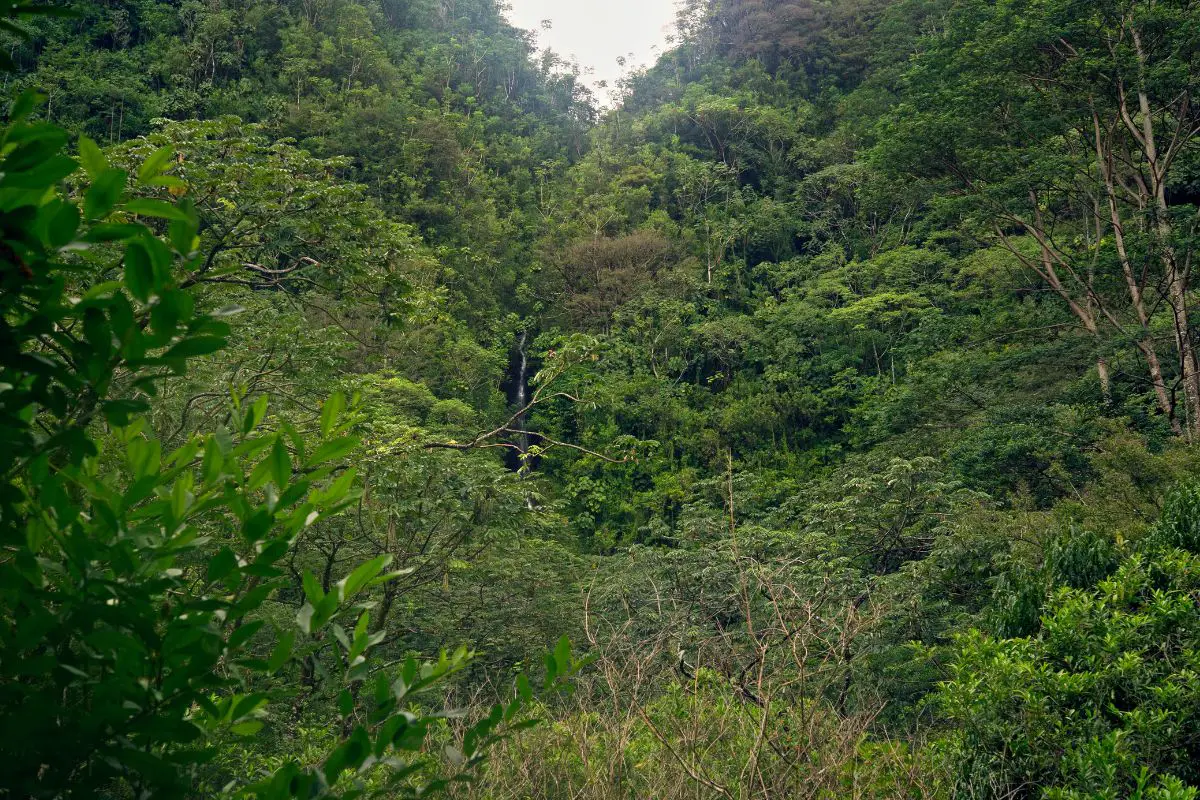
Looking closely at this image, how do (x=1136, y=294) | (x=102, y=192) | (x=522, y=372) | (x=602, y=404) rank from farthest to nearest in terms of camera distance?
(x=522, y=372) < (x=602, y=404) < (x=1136, y=294) < (x=102, y=192)

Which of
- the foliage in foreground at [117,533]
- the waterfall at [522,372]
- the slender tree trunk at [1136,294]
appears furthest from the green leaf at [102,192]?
the waterfall at [522,372]

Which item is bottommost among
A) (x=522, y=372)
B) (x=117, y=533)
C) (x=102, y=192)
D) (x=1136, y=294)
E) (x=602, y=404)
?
(x=602, y=404)

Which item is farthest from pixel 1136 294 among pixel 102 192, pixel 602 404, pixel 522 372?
pixel 522 372

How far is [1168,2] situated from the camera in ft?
27.1

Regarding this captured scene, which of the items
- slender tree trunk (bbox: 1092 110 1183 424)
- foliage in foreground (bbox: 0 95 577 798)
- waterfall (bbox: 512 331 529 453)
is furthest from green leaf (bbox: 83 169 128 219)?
waterfall (bbox: 512 331 529 453)

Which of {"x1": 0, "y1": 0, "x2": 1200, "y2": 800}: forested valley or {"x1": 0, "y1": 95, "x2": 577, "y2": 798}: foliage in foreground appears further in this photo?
{"x1": 0, "y1": 0, "x2": 1200, "y2": 800}: forested valley

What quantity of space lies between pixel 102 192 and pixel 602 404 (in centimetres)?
1756

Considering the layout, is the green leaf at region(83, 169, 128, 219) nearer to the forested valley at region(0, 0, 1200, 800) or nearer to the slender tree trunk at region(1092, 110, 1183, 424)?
the forested valley at region(0, 0, 1200, 800)

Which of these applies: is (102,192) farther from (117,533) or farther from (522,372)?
(522,372)

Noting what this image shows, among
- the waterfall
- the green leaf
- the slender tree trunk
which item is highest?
the slender tree trunk

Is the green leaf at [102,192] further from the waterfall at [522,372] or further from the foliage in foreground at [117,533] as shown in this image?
the waterfall at [522,372]

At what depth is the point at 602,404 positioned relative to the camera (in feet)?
59.8

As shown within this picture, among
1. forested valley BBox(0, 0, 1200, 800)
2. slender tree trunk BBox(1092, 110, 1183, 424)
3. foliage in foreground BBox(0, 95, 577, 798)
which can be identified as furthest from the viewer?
slender tree trunk BBox(1092, 110, 1183, 424)

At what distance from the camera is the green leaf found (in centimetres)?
66
